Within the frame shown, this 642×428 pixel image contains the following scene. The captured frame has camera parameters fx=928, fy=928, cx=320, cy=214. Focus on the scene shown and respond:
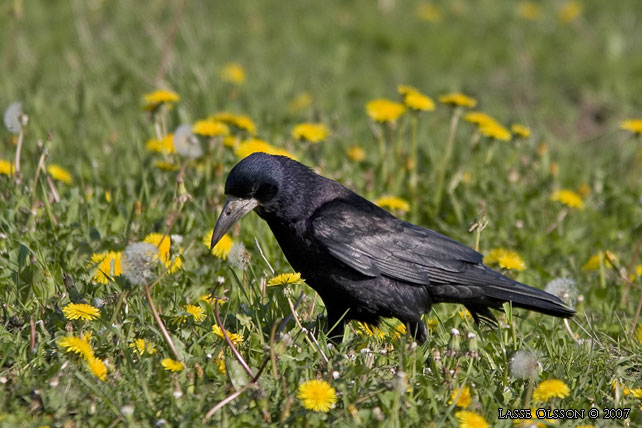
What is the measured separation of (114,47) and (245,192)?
14.2 feet

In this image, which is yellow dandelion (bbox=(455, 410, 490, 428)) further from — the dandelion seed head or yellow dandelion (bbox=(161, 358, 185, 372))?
the dandelion seed head

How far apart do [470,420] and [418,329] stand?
3.23ft

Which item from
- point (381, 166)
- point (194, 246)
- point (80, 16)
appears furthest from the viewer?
point (80, 16)

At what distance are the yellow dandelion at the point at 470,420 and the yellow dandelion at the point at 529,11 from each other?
7.40 meters

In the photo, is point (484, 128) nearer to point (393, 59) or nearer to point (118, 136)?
point (118, 136)

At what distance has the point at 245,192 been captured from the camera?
400 centimetres

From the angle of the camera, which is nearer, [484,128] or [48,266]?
[48,266]

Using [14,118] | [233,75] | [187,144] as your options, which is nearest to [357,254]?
[187,144]

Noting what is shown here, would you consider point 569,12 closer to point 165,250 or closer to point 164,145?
point 164,145

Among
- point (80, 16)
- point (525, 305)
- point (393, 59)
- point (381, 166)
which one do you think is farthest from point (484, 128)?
point (80, 16)

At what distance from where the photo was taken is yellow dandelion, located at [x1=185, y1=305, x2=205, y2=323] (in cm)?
372

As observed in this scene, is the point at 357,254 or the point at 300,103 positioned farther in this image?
the point at 300,103

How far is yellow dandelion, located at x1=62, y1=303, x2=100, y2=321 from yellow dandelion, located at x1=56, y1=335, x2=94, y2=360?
21 centimetres

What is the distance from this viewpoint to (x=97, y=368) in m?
3.15
